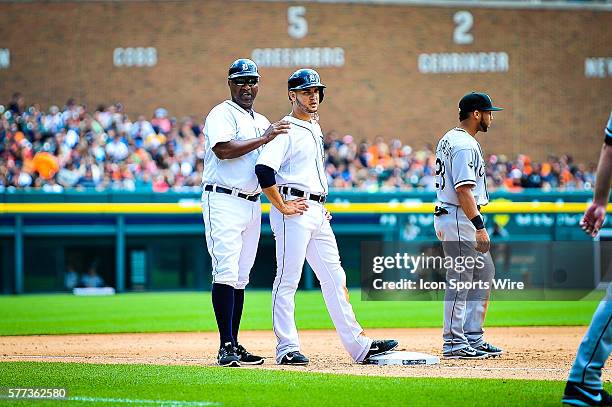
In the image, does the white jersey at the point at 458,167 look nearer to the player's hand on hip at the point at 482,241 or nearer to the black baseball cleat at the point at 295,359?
the player's hand on hip at the point at 482,241

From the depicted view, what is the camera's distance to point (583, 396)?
201 inches

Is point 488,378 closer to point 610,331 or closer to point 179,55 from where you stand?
point 610,331

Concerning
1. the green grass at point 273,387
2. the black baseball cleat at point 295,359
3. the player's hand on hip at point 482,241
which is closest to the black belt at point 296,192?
the black baseball cleat at point 295,359

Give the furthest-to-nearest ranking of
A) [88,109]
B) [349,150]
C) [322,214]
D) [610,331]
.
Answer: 1. [88,109]
2. [349,150]
3. [322,214]
4. [610,331]

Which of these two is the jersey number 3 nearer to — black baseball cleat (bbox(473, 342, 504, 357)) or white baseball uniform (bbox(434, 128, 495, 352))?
white baseball uniform (bbox(434, 128, 495, 352))

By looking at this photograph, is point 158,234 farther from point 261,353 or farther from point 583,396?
point 583,396

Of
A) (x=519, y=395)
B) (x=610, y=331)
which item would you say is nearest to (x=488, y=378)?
(x=519, y=395)

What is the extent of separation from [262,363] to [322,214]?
112 centimetres

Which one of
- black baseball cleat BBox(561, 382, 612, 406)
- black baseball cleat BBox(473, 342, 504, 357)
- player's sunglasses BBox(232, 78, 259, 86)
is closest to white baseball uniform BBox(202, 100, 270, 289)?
player's sunglasses BBox(232, 78, 259, 86)

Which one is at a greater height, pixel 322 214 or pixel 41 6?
pixel 41 6

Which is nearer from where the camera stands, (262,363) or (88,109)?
(262,363)

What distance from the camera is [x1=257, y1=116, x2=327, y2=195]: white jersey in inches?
282

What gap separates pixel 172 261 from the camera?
689 inches

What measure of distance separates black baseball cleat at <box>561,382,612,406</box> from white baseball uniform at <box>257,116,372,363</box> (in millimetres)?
2234
